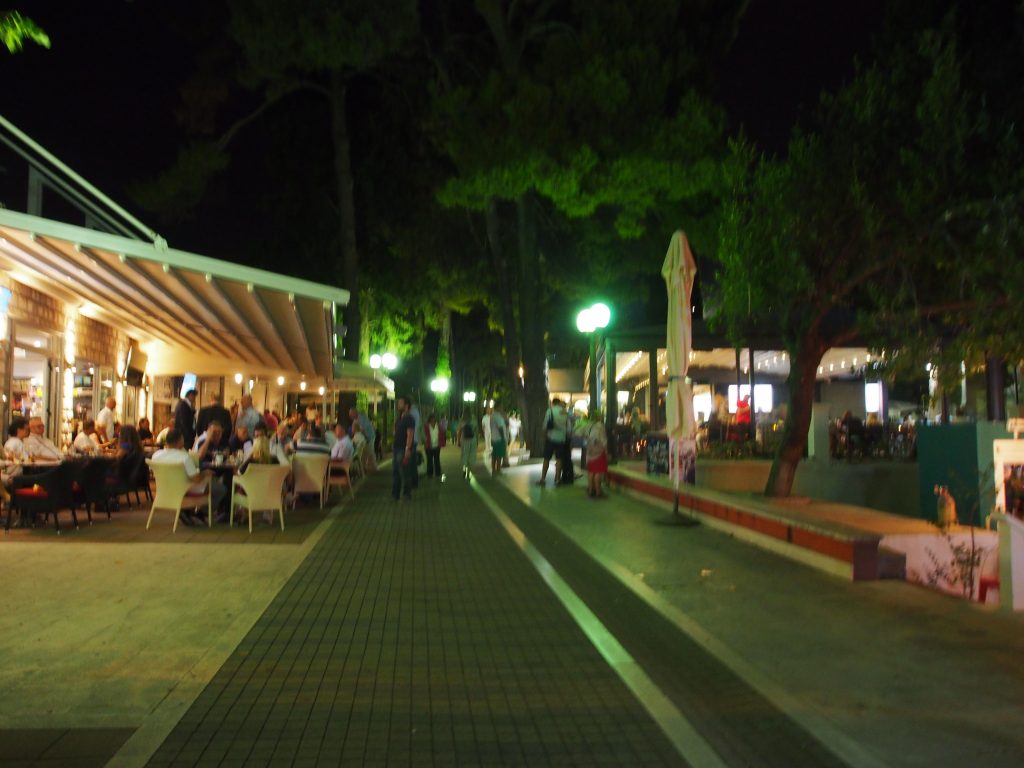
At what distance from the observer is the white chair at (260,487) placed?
39.3ft

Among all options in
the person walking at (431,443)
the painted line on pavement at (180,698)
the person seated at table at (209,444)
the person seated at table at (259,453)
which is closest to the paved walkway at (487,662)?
the painted line on pavement at (180,698)

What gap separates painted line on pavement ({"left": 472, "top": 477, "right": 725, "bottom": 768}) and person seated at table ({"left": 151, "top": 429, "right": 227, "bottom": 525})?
15.0ft

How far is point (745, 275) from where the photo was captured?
1242cm

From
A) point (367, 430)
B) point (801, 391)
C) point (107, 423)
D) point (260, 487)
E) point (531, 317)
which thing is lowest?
point (260, 487)

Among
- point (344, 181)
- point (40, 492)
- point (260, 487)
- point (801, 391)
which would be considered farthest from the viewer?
point (344, 181)

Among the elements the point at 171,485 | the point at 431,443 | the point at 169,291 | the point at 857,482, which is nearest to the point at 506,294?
the point at 431,443

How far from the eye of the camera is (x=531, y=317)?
2450cm

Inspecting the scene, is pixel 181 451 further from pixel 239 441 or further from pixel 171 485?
pixel 239 441

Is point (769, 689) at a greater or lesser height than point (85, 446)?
lesser

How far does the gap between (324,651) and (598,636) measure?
79.8 inches

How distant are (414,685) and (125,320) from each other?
14.0 meters

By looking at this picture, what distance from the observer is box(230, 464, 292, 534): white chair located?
472 inches

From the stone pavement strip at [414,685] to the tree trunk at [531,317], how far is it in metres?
15.0

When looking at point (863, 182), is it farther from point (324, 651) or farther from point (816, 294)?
point (324, 651)
